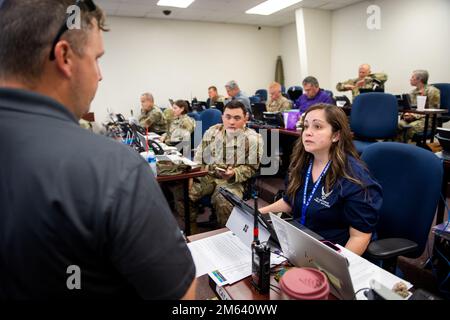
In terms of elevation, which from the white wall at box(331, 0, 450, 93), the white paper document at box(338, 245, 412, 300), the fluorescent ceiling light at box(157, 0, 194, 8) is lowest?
the white paper document at box(338, 245, 412, 300)

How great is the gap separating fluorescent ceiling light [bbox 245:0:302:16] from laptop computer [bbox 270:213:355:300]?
6.73m

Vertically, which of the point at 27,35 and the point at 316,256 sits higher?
the point at 27,35

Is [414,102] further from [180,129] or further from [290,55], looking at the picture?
[290,55]

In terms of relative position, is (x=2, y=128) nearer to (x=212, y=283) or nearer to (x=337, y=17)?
(x=212, y=283)

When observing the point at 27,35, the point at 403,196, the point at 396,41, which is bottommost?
the point at 403,196

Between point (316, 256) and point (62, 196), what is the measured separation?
27.6 inches

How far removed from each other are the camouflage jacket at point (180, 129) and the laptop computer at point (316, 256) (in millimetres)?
3002

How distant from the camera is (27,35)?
564 mm

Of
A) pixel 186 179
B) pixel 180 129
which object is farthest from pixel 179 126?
pixel 186 179

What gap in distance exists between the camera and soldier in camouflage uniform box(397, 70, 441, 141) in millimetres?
4488

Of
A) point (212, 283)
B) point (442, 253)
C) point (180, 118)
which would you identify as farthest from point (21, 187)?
point (180, 118)

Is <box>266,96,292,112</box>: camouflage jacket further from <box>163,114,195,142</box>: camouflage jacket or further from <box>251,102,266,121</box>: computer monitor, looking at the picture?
<box>163,114,195,142</box>: camouflage jacket

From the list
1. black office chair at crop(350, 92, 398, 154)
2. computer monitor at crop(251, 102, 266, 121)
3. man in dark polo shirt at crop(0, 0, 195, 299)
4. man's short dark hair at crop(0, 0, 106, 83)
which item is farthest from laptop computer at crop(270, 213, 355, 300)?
Answer: computer monitor at crop(251, 102, 266, 121)

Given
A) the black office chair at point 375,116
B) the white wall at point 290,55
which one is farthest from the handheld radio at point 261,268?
the white wall at point 290,55
